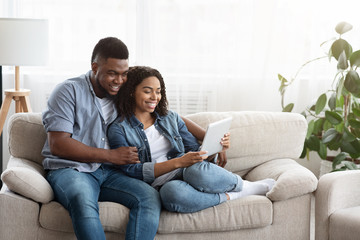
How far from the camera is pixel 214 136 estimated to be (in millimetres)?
2340

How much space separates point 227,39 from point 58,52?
122 cm

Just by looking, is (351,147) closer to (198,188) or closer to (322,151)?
(322,151)

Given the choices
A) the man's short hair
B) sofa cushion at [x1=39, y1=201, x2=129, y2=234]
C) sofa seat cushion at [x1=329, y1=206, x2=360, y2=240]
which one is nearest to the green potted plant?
sofa seat cushion at [x1=329, y1=206, x2=360, y2=240]

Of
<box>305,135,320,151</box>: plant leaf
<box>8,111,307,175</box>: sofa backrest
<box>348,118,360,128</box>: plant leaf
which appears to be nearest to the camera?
<box>8,111,307,175</box>: sofa backrest

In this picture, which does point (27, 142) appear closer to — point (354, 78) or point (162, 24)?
point (162, 24)

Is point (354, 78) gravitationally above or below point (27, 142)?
above

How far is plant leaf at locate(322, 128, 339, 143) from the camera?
3152 millimetres

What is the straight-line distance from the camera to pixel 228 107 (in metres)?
3.75

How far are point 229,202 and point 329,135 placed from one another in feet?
3.74

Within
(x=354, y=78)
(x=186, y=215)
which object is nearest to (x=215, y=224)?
(x=186, y=215)

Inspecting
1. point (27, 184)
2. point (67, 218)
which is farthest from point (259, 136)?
point (27, 184)

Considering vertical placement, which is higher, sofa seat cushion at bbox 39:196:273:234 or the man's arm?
the man's arm

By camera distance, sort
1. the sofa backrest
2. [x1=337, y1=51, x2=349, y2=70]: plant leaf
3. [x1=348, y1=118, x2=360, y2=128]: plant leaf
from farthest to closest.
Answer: [x1=348, y1=118, x2=360, y2=128]: plant leaf, [x1=337, y1=51, x2=349, y2=70]: plant leaf, the sofa backrest

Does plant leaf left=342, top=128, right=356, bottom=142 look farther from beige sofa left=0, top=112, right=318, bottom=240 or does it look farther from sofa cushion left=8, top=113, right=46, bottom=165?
sofa cushion left=8, top=113, right=46, bottom=165
